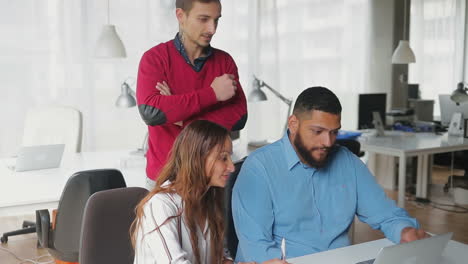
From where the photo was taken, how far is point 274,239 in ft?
6.70

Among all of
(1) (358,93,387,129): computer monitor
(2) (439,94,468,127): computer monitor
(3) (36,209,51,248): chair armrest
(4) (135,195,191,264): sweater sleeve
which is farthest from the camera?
(2) (439,94,468,127): computer monitor

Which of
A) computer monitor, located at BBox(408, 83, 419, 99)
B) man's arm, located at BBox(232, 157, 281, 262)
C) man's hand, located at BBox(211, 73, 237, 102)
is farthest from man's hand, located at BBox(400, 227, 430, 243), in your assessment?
computer monitor, located at BBox(408, 83, 419, 99)

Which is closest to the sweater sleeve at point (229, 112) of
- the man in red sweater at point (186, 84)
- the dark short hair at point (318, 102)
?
A: the man in red sweater at point (186, 84)

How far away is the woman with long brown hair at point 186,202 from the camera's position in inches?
61.2

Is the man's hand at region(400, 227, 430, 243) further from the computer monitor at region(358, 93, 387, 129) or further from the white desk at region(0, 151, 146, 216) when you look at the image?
the computer monitor at region(358, 93, 387, 129)

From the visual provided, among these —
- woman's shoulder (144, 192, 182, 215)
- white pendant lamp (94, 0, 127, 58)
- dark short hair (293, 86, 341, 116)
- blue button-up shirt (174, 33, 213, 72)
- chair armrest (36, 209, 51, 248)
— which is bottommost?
chair armrest (36, 209, 51, 248)

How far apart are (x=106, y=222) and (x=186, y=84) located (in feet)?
2.12

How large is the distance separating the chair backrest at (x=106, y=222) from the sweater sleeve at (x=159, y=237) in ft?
1.52

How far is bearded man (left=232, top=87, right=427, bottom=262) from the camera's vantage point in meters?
1.99

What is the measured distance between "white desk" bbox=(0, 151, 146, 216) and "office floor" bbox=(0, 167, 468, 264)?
2.30 ft

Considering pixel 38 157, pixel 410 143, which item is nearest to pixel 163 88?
pixel 38 157

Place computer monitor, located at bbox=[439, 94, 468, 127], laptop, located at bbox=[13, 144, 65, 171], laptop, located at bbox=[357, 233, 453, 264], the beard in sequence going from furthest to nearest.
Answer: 1. computer monitor, located at bbox=[439, 94, 468, 127]
2. laptop, located at bbox=[13, 144, 65, 171]
3. the beard
4. laptop, located at bbox=[357, 233, 453, 264]

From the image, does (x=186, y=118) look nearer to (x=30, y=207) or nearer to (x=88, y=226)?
(x=88, y=226)

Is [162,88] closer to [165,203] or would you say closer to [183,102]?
[183,102]
